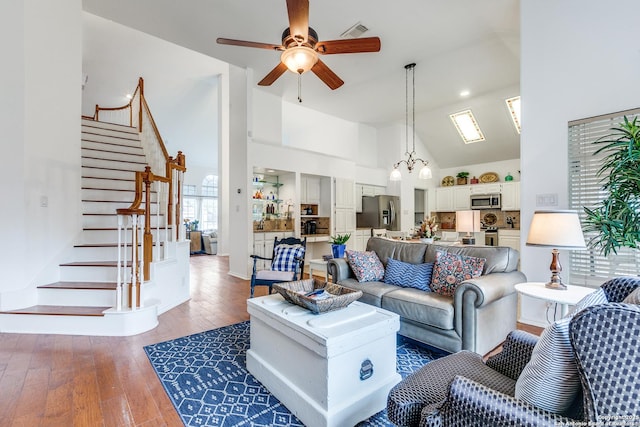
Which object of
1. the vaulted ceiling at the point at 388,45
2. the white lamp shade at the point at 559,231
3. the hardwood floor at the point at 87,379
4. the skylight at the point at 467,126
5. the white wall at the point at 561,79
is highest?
the vaulted ceiling at the point at 388,45

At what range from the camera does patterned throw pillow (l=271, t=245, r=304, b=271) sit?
4.02 m

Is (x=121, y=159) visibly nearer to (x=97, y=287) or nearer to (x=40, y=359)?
(x=97, y=287)

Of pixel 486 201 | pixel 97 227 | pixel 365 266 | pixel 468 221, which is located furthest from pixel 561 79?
pixel 97 227

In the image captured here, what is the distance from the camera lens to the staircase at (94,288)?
297 cm

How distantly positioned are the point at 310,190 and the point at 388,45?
11.5 ft

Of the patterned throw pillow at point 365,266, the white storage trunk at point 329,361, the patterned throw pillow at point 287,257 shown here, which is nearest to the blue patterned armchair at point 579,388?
the white storage trunk at point 329,361

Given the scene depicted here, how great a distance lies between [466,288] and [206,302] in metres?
3.27

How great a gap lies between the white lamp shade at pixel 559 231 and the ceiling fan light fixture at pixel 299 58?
90.9 inches

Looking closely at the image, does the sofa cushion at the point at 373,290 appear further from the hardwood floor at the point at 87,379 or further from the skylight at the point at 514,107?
the skylight at the point at 514,107

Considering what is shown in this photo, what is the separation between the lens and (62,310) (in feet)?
10.1

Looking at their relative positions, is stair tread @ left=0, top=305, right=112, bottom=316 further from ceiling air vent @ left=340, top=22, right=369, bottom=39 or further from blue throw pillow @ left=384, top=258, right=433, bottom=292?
ceiling air vent @ left=340, top=22, right=369, bottom=39

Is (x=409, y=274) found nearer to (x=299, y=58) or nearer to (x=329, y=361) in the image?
(x=329, y=361)

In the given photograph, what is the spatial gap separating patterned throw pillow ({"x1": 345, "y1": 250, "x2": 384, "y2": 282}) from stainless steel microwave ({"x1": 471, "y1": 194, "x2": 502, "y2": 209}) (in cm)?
603

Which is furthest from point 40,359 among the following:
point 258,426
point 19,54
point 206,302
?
point 19,54
